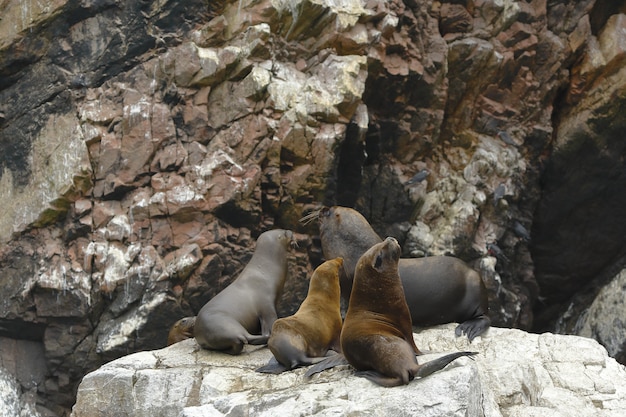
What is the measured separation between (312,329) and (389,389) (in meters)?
1.69

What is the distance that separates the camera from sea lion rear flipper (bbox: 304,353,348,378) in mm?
6202

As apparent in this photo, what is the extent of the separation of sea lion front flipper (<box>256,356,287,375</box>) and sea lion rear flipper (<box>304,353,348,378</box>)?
1.43 ft

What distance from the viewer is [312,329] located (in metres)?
6.90

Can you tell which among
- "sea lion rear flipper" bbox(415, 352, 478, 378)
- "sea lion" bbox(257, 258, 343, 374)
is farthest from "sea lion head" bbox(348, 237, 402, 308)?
"sea lion" bbox(257, 258, 343, 374)

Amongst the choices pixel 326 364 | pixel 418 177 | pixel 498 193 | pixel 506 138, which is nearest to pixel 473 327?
pixel 326 364

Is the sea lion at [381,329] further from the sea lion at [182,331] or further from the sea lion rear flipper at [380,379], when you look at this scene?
the sea lion at [182,331]

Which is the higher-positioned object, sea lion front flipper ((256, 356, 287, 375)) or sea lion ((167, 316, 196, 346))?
sea lion front flipper ((256, 356, 287, 375))

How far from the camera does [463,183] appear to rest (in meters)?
13.7

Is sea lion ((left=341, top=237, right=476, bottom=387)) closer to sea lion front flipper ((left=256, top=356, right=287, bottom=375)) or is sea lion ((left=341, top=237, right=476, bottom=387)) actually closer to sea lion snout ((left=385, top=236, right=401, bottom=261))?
sea lion snout ((left=385, top=236, right=401, bottom=261))

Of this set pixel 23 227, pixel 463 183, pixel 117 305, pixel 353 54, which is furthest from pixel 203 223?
pixel 463 183

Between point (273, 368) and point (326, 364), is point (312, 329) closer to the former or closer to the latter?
point (273, 368)

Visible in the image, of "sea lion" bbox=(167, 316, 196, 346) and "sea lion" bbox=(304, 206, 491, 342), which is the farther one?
"sea lion" bbox=(167, 316, 196, 346)

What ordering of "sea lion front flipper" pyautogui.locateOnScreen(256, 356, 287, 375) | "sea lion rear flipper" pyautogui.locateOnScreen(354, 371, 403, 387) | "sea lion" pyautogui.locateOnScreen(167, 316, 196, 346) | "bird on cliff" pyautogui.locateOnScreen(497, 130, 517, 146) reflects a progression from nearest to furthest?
"sea lion rear flipper" pyautogui.locateOnScreen(354, 371, 403, 387), "sea lion front flipper" pyautogui.locateOnScreen(256, 356, 287, 375), "sea lion" pyautogui.locateOnScreen(167, 316, 196, 346), "bird on cliff" pyautogui.locateOnScreen(497, 130, 517, 146)

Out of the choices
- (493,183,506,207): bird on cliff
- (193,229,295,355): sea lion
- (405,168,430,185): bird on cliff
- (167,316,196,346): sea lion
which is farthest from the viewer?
(493,183,506,207): bird on cliff
